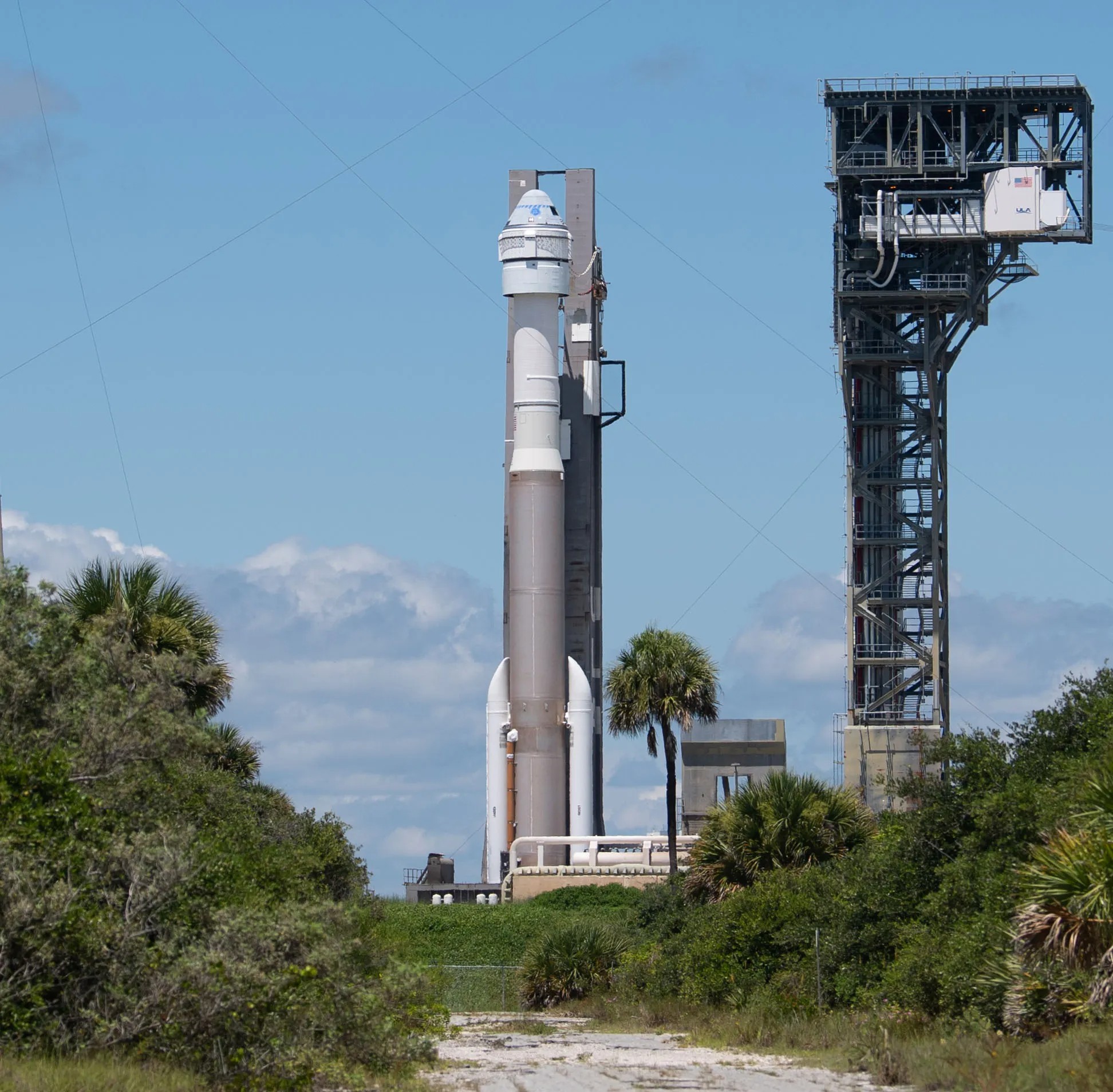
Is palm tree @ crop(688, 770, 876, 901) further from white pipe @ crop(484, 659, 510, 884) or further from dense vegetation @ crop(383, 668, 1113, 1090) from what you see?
white pipe @ crop(484, 659, 510, 884)

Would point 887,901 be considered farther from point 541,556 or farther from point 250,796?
point 541,556

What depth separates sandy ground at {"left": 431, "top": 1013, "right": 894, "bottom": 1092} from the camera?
2347 cm

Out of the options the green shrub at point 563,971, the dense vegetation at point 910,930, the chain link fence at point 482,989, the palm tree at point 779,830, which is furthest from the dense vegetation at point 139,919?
the chain link fence at point 482,989

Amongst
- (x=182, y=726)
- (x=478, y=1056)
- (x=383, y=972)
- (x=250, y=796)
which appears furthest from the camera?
(x=250, y=796)

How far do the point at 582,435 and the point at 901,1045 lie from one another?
4190 centimetres

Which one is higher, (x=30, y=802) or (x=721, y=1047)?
(x=30, y=802)

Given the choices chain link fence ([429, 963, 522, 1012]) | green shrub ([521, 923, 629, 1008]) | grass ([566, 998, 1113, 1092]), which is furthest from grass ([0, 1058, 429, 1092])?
chain link fence ([429, 963, 522, 1012])

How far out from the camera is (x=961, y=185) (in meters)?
70.0

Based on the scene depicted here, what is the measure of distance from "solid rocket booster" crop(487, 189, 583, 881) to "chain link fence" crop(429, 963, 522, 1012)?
647 inches

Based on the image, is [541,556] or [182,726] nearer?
[182,726]

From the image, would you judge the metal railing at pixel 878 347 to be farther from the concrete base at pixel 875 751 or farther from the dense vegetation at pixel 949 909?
the dense vegetation at pixel 949 909

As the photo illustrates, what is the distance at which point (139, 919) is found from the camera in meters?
20.8

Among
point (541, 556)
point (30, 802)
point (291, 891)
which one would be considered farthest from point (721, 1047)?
point (541, 556)

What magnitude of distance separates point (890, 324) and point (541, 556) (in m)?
16.9
